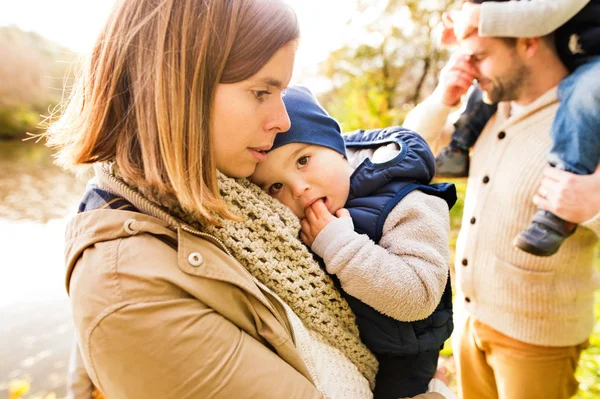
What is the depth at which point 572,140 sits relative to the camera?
1.48m

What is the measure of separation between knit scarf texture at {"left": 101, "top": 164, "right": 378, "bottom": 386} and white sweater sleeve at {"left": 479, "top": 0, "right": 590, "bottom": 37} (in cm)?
114

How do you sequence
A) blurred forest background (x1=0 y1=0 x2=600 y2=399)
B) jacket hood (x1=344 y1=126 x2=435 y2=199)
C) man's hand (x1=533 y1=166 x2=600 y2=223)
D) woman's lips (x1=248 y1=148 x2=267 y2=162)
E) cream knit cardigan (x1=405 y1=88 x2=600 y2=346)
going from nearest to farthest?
woman's lips (x1=248 y1=148 x2=267 y2=162)
jacket hood (x1=344 y1=126 x2=435 y2=199)
man's hand (x1=533 y1=166 x2=600 y2=223)
cream knit cardigan (x1=405 y1=88 x2=600 y2=346)
blurred forest background (x1=0 y1=0 x2=600 y2=399)

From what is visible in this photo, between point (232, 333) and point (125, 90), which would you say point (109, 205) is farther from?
point (232, 333)

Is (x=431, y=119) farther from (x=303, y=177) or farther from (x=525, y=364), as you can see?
(x=525, y=364)

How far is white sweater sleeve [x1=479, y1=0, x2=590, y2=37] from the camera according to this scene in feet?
4.97

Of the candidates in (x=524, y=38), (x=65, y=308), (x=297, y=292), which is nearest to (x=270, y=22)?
(x=297, y=292)

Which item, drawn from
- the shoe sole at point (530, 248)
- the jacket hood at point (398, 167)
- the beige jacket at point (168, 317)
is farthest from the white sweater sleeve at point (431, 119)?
the beige jacket at point (168, 317)

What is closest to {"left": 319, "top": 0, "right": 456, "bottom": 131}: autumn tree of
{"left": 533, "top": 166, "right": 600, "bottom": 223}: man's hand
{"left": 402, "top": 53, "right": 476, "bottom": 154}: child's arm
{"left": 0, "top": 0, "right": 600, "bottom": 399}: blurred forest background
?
{"left": 0, "top": 0, "right": 600, "bottom": 399}: blurred forest background

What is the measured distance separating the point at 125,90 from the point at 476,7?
1462 millimetres

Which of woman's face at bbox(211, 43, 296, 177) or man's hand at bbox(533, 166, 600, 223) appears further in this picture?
man's hand at bbox(533, 166, 600, 223)

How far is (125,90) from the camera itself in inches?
41.3

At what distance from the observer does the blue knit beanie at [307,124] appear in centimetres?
136

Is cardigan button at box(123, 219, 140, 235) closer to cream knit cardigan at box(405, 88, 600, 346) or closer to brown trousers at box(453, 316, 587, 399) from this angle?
cream knit cardigan at box(405, 88, 600, 346)

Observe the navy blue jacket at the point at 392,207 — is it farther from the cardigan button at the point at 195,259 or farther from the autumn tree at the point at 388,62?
the autumn tree at the point at 388,62
